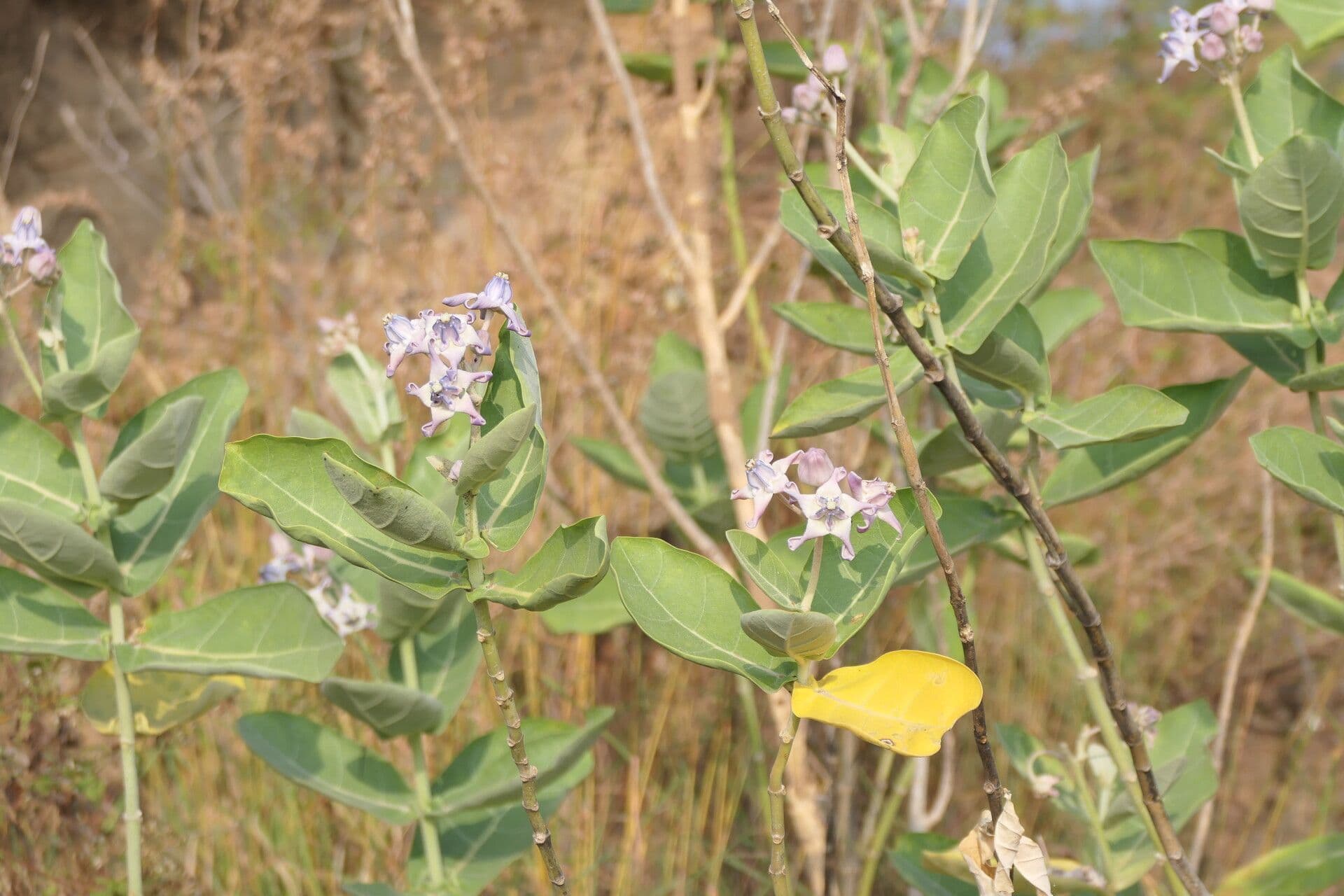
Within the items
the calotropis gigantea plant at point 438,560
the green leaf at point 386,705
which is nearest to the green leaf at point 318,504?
the calotropis gigantea plant at point 438,560

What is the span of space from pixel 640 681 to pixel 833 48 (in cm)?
121

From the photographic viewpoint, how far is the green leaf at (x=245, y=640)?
108cm

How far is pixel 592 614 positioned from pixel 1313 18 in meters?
1.06

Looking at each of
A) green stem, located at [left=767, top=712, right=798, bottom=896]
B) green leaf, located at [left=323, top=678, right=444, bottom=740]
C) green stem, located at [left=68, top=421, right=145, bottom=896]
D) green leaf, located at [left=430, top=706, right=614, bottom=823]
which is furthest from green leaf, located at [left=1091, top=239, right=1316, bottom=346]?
green stem, located at [left=68, top=421, right=145, bottom=896]

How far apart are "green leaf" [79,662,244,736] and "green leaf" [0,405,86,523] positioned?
197 millimetres

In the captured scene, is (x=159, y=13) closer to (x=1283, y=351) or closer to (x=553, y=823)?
(x=553, y=823)

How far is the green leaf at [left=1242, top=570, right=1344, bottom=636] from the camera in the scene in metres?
1.17

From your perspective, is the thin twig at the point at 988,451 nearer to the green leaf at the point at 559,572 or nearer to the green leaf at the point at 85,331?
the green leaf at the point at 559,572

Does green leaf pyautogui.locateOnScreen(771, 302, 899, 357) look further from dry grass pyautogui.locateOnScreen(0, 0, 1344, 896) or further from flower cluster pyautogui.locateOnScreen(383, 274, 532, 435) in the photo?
dry grass pyautogui.locateOnScreen(0, 0, 1344, 896)

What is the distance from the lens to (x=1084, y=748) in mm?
1227

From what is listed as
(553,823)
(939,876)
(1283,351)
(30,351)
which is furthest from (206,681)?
(30,351)

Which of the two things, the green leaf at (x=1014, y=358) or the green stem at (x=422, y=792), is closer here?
the green leaf at (x=1014, y=358)

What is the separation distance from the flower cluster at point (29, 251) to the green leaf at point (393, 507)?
1.61ft

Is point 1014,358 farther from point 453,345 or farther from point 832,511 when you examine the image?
point 453,345
